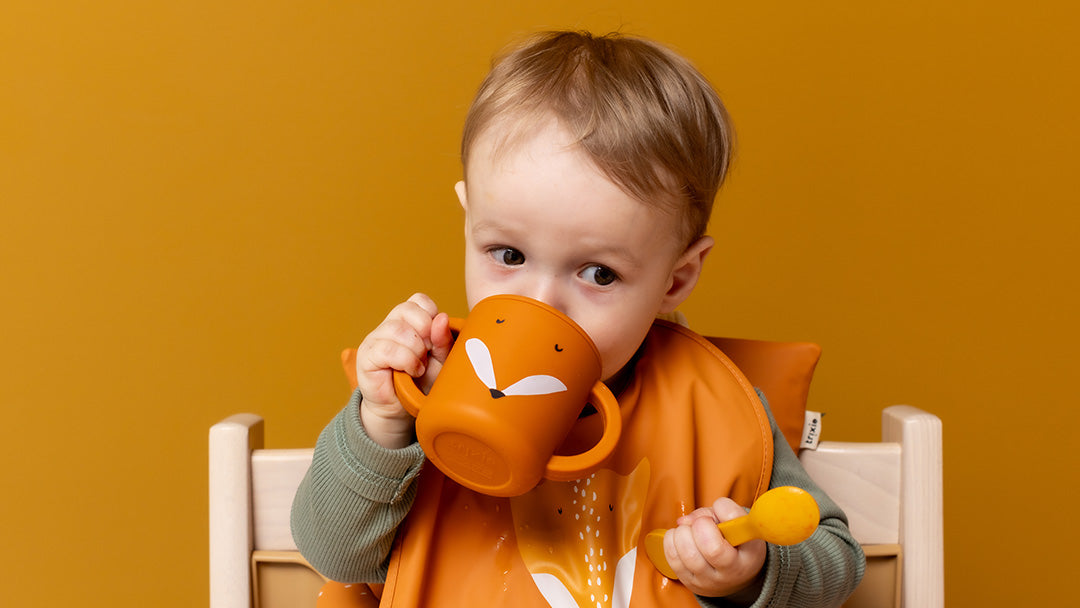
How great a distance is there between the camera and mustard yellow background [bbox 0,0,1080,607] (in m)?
1.68

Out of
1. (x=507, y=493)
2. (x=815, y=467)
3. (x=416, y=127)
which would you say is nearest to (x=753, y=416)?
(x=815, y=467)

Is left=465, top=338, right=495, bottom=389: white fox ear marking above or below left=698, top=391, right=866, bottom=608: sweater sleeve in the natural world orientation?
above

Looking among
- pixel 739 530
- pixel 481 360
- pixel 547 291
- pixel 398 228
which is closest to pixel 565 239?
pixel 547 291

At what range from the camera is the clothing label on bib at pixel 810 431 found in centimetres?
102

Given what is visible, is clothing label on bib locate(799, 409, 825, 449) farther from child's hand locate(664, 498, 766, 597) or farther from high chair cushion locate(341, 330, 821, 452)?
child's hand locate(664, 498, 766, 597)

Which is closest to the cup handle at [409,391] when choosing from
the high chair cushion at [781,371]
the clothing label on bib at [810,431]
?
the high chair cushion at [781,371]

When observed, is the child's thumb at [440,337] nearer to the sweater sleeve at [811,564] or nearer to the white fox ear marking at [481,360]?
the white fox ear marking at [481,360]

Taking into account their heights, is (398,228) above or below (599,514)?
above

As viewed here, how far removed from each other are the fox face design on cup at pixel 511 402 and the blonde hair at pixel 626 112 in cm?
16

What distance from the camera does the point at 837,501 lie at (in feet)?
3.27

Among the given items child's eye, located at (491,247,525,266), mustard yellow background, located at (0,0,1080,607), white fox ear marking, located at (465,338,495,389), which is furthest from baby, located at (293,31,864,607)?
mustard yellow background, located at (0,0,1080,607)

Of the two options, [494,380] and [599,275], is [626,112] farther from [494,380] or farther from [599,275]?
[494,380]

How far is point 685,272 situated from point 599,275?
0.15 meters

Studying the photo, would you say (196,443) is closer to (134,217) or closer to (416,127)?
(134,217)
